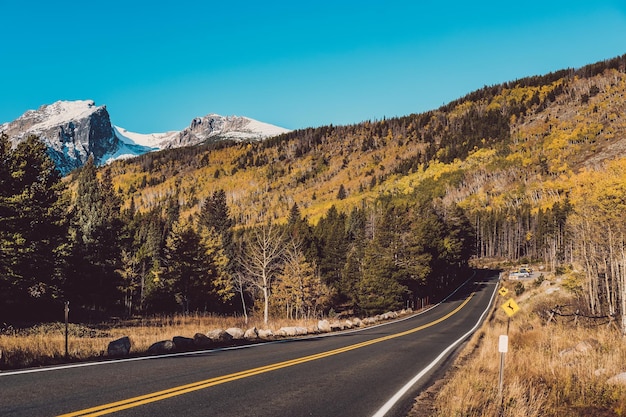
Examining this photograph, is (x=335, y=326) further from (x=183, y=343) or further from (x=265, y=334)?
(x=183, y=343)

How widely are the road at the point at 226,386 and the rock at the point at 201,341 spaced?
3.70 ft

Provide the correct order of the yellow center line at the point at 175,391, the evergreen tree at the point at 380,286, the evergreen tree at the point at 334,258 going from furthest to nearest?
1. the evergreen tree at the point at 334,258
2. the evergreen tree at the point at 380,286
3. the yellow center line at the point at 175,391

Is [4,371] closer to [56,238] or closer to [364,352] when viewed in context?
[364,352]

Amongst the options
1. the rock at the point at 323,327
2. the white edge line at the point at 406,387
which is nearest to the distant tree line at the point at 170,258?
the rock at the point at 323,327

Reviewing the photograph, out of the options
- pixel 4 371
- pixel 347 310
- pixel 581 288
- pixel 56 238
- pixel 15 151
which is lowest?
pixel 347 310

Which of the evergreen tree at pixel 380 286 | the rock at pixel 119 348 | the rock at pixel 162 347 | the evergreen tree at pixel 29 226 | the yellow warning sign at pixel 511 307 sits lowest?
the evergreen tree at pixel 380 286

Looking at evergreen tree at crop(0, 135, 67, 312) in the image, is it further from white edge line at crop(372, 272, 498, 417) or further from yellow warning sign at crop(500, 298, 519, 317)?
yellow warning sign at crop(500, 298, 519, 317)

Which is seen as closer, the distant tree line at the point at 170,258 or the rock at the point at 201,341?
the rock at the point at 201,341

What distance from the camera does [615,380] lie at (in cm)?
875

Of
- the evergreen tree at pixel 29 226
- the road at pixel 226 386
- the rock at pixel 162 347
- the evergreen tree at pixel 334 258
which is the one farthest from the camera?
the evergreen tree at pixel 334 258

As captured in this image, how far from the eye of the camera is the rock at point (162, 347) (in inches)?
430

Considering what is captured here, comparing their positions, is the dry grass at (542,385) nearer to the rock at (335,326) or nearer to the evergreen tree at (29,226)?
the rock at (335,326)

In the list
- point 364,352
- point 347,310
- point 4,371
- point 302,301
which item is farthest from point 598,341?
point 347,310

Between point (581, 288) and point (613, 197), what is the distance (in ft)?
44.4
